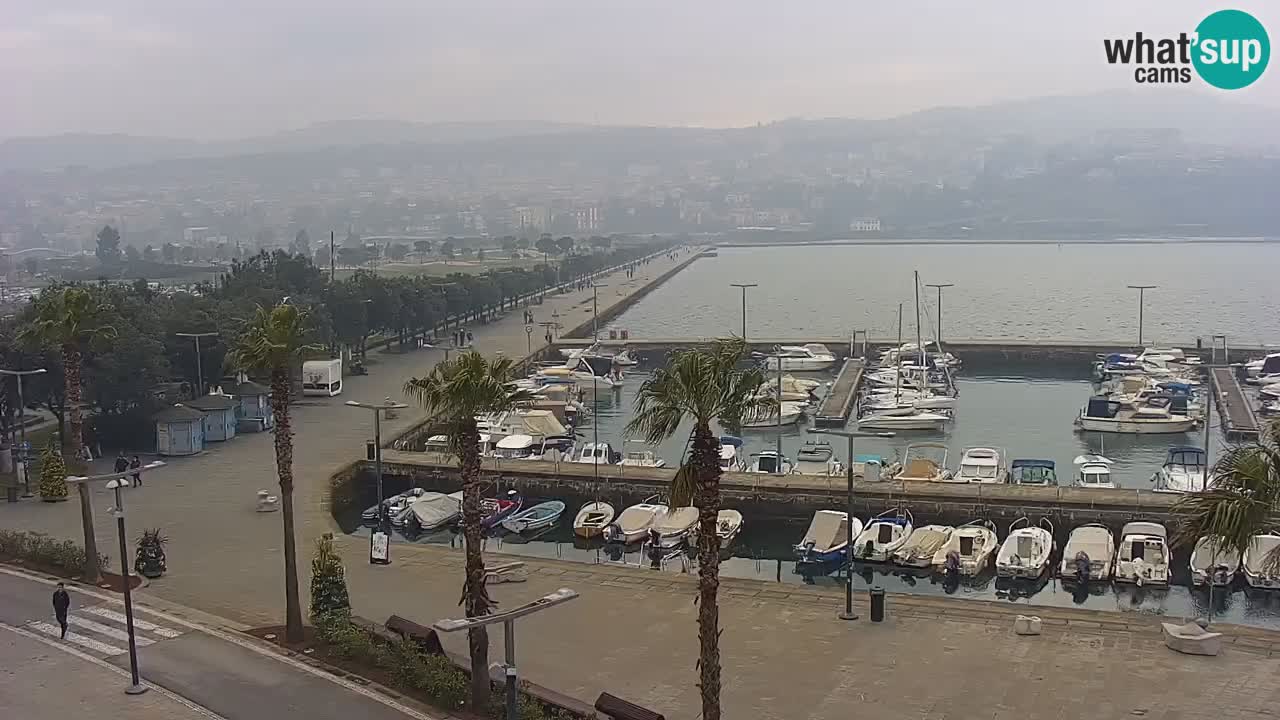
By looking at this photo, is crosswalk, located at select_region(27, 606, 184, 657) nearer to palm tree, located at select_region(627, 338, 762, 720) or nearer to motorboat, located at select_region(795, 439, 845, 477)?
palm tree, located at select_region(627, 338, 762, 720)

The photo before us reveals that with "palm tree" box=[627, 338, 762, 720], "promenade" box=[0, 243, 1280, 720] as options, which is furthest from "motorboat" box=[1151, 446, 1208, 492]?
"palm tree" box=[627, 338, 762, 720]

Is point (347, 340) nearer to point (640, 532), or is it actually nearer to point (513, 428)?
point (513, 428)

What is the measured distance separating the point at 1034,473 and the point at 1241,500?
21852mm

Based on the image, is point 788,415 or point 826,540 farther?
point 788,415

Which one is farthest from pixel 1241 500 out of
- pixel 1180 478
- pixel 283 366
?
pixel 1180 478

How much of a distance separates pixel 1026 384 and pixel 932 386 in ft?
31.2

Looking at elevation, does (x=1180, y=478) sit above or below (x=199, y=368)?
below

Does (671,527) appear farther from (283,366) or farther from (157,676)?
(157,676)

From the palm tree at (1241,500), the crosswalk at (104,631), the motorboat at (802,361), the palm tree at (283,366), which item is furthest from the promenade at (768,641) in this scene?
the motorboat at (802,361)

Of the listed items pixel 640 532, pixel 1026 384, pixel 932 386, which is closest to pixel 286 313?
pixel 640 532

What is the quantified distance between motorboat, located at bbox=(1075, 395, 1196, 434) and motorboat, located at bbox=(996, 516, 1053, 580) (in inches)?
697

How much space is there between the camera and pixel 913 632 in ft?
55.8

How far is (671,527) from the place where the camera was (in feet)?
86.8

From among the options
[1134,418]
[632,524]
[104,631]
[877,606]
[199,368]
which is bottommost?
[1134,418]
